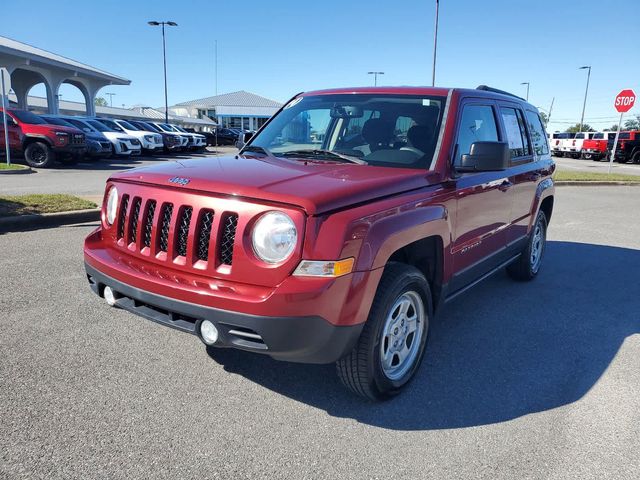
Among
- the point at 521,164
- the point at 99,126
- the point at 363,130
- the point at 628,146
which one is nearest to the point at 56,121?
the point at 99,126

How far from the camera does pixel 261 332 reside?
8.30 feet

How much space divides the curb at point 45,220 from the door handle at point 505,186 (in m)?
6.17

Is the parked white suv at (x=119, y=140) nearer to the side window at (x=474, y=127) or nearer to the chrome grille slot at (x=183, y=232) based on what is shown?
the side window at (x=474, y=127)

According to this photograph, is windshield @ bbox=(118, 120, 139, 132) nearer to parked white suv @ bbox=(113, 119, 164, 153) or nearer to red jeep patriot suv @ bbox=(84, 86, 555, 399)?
parked white suv @ bbox=(113, 119, 164, 153)

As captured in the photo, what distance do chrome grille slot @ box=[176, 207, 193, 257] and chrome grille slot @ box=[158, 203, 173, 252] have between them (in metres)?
0.11

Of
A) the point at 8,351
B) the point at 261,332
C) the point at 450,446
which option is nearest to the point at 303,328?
the point at 261,332

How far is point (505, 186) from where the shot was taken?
4.47m

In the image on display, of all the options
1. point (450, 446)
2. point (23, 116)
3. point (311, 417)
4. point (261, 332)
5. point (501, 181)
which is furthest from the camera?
point (23, 116)

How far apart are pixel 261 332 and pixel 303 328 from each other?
205 mm

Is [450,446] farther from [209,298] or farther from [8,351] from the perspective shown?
[8,351]

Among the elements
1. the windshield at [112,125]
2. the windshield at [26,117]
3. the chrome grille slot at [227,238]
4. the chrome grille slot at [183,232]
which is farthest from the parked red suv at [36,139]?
the chrome grille slot at [227,238]

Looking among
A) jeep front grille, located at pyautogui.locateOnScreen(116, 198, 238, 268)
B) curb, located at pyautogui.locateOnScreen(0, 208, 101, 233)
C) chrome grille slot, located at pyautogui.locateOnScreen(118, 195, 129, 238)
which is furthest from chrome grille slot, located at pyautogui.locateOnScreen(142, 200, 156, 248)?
curb, located at pyautogui.locateOnScreen(0, 208, 101, 233)

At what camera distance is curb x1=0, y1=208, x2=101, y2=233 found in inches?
276

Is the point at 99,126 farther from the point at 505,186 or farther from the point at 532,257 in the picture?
the point at 505,186
